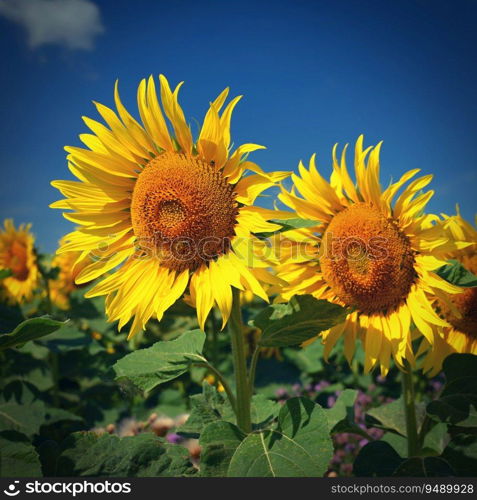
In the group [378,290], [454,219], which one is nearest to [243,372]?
[378,290]

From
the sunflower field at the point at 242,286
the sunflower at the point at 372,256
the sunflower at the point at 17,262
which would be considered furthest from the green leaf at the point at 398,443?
the sunflower at the point at 17,262

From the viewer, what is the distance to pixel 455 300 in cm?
144

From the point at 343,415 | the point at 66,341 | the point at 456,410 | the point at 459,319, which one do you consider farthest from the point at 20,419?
the point at 459,319

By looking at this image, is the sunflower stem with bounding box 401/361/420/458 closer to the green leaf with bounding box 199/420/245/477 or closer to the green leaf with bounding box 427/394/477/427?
the green leaf with bounding box 427/394/477/427

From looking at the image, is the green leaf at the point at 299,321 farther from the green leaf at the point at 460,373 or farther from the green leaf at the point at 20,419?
the green leaf at the point at 20,419

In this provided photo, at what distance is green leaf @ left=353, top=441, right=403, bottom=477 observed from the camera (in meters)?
1.29

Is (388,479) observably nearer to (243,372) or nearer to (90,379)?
(243,372)

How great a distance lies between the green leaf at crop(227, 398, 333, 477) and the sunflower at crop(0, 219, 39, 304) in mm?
2086

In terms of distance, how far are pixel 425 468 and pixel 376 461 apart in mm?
133

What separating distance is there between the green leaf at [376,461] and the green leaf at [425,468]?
0.05 meters

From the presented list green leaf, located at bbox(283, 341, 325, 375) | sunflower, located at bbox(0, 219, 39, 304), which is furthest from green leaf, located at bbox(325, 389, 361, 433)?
sunflower, located at bbox(0, 219, 39, 304)

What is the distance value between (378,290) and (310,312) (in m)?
0.29

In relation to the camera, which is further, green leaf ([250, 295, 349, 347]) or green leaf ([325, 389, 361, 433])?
green leaf ([325, 389, 361, 433])

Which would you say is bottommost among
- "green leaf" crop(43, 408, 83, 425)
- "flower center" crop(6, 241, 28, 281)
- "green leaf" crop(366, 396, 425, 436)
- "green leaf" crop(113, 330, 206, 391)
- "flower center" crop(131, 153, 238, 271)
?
"green leaf" crop(366, 396, 425, 436)
